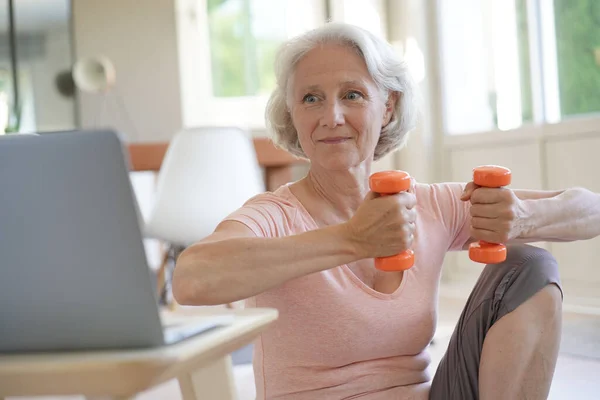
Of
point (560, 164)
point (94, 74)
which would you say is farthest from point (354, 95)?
point (94, 74)

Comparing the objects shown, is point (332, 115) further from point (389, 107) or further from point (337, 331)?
point (337, 331)

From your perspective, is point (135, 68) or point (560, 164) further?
point (135, 68)

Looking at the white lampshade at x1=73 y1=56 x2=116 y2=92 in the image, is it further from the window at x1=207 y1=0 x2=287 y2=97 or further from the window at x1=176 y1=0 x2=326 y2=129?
the window at x1=207 y1=0 x2=287 y2=97

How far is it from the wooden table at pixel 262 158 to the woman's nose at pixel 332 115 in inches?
84.3

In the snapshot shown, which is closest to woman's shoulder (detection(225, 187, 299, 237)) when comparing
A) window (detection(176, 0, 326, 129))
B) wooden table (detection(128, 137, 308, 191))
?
wooden table (detection(128, 137, 308, 191))

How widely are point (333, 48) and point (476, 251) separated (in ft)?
1.57

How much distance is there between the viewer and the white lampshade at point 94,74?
17.5 ft

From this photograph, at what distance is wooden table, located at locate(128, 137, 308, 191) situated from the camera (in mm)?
3635

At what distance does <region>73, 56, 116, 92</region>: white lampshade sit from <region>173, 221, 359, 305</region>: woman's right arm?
4458mm

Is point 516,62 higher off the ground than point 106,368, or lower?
higher

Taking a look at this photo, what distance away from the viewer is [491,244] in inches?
50.3

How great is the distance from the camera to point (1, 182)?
2.35ft

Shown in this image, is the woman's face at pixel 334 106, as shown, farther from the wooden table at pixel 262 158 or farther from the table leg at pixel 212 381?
the wooden table at pixel 262 158

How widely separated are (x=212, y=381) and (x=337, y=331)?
0.42 m
